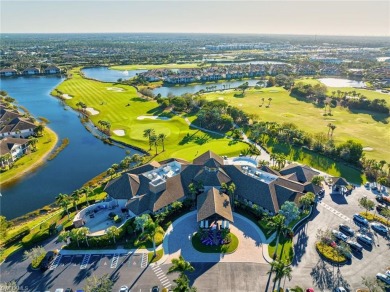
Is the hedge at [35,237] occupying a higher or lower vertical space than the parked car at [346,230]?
higher

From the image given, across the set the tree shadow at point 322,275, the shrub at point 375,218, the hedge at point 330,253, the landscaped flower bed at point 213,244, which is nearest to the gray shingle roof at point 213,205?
the landscaped flower bed at point 213,244

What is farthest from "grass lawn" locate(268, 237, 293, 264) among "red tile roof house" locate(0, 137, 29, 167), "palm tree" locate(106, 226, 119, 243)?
"red tile roof house" locate(0, 137, 29, 167)

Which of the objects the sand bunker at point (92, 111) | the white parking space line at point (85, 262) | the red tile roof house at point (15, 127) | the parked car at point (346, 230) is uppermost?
the red tile roof house at point (15, 127)

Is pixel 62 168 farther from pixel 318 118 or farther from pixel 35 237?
pixel 318 118

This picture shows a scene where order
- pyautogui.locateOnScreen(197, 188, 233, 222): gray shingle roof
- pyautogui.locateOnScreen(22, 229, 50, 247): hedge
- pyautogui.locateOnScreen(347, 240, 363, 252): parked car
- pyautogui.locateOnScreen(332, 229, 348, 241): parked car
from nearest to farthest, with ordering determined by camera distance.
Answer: pyautogui.locateOnScreen(347, 240, 363, 252): parked car, pyautogui.locateOnScreen(22, 229, 50, 247): hedge, pyautogui.locateOnScreen(332, 229, 348, 241): parked car, pyautogui.locateOnScreen(197, 188, 233, 222): gray shingle roof

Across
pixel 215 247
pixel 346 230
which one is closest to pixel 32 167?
pixel 215 247

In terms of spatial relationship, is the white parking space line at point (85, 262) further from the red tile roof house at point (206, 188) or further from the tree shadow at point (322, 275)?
the tree shadow at point (322, 275)

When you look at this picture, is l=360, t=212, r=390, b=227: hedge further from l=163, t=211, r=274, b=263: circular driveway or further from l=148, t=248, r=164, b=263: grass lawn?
l=148, t=248, r=164, b=263: grass lawn
